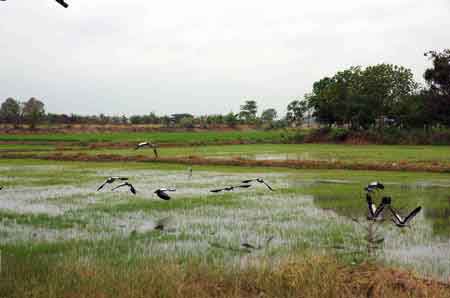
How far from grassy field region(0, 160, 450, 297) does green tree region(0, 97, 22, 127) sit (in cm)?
6236

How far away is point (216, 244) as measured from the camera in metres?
7.39

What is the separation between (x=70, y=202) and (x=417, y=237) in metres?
8.30

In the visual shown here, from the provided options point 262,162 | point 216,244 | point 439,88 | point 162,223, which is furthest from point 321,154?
point 216,244

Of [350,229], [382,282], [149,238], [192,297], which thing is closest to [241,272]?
[192,297]

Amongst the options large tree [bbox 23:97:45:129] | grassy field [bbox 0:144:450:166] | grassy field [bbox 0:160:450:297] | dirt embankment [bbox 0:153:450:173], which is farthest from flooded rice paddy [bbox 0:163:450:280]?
large tree [bbox 23:97:45:129]

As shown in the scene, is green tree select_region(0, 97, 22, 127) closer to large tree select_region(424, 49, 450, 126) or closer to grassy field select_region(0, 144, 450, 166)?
grassy field select_region(0, 144, 450, 166)

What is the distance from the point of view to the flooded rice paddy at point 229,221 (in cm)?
693

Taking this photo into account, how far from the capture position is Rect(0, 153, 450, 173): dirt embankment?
21188 mm

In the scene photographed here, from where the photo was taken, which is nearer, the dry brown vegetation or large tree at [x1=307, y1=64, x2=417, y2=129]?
the dry brown vegetation

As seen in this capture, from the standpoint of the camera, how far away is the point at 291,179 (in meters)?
18.0

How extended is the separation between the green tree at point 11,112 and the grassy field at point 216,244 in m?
62.4

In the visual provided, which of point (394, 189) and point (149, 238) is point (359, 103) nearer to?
point (394, 189)

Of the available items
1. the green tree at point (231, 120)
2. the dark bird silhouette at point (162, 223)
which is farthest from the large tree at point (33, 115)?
the dark bird silhouette at point (162, 223)

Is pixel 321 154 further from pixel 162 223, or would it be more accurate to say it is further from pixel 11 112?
pixel 11 112
